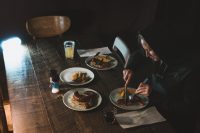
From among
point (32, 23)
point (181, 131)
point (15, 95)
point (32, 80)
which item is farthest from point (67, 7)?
point (181, 131)

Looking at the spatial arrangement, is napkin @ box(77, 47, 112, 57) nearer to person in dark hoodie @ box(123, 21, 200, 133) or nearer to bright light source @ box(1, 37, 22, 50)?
person in dark hoodie @ box(123, 21, 200, 133)

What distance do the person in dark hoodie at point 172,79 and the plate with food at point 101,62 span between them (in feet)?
0.69

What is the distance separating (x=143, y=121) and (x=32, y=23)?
221cm

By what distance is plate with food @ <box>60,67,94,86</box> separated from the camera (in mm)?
2679

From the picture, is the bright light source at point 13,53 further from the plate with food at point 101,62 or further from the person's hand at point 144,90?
the person's hand at point 144,90

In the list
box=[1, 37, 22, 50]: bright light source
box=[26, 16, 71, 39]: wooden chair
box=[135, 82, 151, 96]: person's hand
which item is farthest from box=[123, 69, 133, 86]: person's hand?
box=[26, 16, 71, 39]: wooden chair

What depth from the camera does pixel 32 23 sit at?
3887 millimetres

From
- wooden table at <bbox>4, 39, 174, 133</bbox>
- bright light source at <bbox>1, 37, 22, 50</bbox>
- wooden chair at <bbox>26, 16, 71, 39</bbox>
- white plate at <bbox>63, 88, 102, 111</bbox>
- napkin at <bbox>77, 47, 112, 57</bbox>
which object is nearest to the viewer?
wooden table at <bbox>4, 39, 174, 133</bbox>

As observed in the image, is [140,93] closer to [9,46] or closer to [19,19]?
[9,46]

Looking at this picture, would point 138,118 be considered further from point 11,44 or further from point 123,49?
point 11,44

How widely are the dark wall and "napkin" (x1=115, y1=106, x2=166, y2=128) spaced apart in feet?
7.41

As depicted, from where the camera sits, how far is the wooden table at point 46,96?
2146 millimetres

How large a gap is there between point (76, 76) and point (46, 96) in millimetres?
360

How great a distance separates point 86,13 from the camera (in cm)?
428
